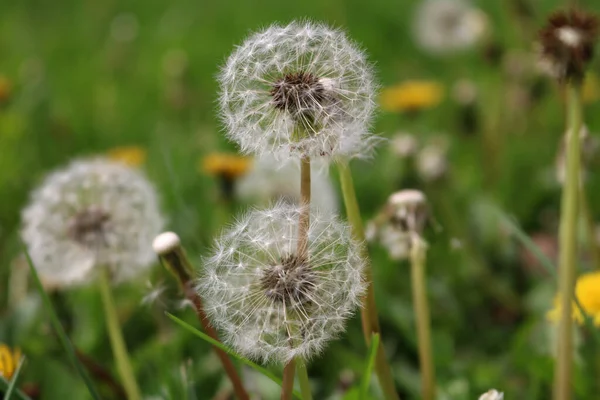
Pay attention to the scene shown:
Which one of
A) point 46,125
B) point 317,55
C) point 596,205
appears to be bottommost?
point 596,205

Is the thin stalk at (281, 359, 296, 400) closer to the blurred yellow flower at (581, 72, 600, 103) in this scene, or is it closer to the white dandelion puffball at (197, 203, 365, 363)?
the white dandelion puffball at (197, 203, 365, 363)

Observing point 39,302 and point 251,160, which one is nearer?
point 39,302

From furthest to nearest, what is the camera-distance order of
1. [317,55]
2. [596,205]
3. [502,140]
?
[502,140]
[596,205]
[317,55]

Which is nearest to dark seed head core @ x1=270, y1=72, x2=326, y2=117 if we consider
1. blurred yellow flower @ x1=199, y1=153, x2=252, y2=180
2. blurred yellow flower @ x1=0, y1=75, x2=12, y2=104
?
blurred yellow flower @ x1=199, y1=153, x2=252, y2=180

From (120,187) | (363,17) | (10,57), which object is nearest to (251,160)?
(120,187)

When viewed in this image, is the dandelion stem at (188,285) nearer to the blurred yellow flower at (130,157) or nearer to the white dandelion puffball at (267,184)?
the white dandelion puffball at (267,184)

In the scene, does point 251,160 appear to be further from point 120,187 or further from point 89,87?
point 89,87
